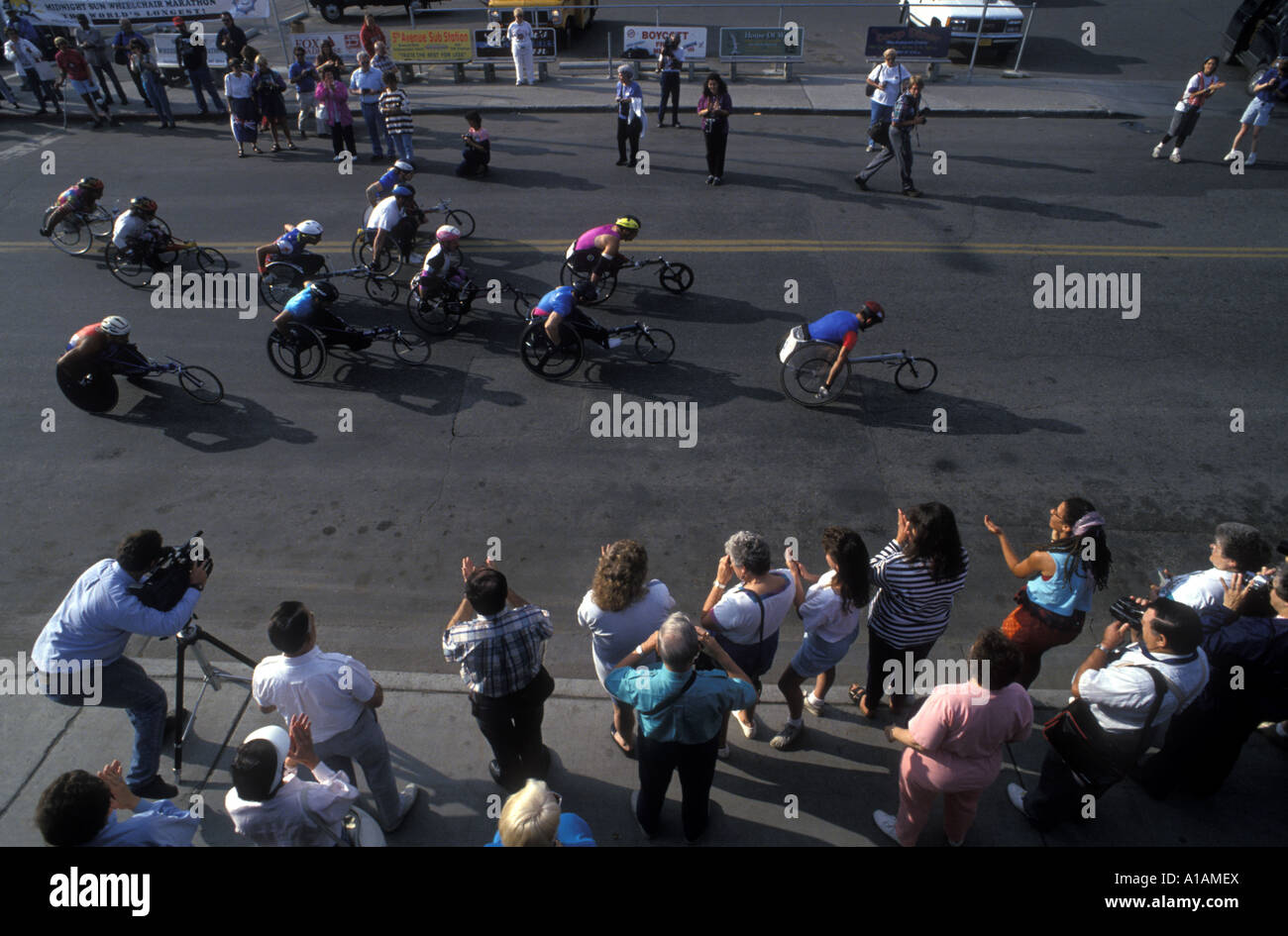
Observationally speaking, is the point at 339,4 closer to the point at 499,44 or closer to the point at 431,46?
the point at 431,46

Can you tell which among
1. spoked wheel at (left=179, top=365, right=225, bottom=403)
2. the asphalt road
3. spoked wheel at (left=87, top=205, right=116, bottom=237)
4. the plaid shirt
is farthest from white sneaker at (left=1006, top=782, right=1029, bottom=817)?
spoked wheel at (left=87, top=205, right=116, bottom=237)

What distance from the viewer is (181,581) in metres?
4.55

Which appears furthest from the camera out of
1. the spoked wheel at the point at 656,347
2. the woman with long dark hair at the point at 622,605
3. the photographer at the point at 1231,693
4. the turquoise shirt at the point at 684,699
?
the spoked wheel at the point at 656,347

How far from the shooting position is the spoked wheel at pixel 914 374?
863cm

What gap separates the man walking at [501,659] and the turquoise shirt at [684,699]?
2.01 feet

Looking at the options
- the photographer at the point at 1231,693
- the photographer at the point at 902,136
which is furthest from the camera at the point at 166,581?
the photographer at the point at 902,136

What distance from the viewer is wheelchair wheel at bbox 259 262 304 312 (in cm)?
996

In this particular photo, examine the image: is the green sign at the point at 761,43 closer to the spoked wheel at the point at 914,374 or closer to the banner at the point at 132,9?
the banner at the point at 132,9

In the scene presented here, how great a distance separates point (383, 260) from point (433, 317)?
1.63 metres

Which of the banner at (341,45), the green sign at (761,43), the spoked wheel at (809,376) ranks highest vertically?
the green sign at (761,43)

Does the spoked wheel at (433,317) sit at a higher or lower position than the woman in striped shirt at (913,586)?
higher

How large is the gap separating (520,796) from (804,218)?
1148 cm

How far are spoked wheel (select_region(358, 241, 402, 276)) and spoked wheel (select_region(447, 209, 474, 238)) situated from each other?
1.22 meters
